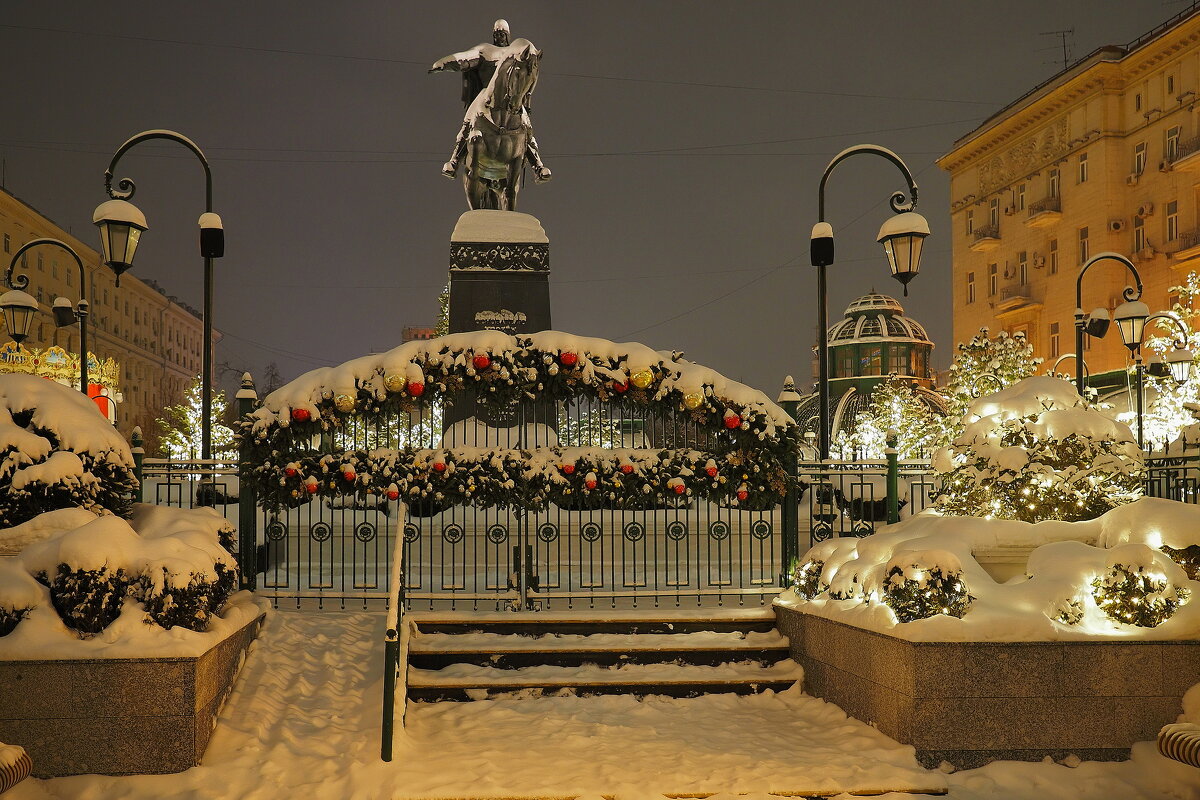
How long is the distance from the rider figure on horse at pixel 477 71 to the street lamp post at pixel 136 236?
5859mm

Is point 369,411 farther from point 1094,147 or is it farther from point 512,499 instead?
point 1094,147

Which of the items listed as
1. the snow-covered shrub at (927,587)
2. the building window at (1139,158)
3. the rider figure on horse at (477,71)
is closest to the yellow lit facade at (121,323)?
the rider figure on horse at (477,71)

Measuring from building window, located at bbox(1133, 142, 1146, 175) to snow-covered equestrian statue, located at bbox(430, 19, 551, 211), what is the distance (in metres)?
34.7

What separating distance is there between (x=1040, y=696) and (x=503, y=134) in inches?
486

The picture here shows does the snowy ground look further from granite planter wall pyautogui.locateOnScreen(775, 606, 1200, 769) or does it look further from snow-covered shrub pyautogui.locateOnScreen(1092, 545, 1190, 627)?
snow-covered shrub pyautogui.locateOnScreen(1092, 545, 1190, 627)

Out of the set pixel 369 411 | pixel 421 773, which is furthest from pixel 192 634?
pixel 369 411

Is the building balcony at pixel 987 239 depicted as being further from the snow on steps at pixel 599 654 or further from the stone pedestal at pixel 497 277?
the snow on steps at pixel 599 654

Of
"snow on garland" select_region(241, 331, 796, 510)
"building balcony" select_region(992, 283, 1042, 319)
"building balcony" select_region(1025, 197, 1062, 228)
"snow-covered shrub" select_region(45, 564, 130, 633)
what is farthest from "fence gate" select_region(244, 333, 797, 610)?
"building balcony" select_region(992, 283, 1042, 319)

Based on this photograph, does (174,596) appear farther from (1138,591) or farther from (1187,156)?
(1187,156)

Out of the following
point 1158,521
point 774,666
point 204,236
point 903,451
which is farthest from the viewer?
point 903,451

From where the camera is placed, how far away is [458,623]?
27.5ft

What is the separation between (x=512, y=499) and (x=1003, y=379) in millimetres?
20538

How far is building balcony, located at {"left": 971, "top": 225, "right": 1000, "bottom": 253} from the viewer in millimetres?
49156

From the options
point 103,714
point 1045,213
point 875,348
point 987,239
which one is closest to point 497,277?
point 103,714
